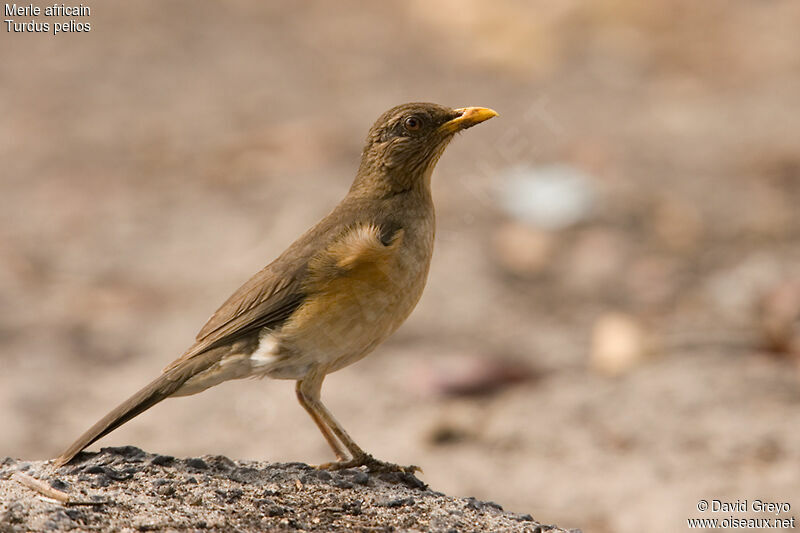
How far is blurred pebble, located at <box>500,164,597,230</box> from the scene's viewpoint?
10.5m

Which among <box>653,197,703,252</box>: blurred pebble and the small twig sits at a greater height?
<box>653,197,703,252</box>: blurred pebble

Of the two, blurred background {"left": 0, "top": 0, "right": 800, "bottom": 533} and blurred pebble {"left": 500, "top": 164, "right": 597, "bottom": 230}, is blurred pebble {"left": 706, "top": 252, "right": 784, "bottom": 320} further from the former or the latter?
blurred pebble {"left": 500, "top": 164, "right": 597, "bottom": 230}

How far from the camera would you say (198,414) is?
8195 mm

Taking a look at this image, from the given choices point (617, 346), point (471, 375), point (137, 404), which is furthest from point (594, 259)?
point (137, 404)

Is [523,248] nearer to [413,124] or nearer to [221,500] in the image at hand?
[413,124]

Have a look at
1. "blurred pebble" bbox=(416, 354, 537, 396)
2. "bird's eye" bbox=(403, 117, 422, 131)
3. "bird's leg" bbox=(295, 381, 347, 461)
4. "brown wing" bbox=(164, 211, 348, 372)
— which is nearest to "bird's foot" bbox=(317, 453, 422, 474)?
"bird's leg" bbox=(295, 381, 347, 461)

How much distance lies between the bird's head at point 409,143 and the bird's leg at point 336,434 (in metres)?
1.01

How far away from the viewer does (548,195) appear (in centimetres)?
1080

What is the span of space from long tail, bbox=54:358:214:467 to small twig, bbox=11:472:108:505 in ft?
0.70

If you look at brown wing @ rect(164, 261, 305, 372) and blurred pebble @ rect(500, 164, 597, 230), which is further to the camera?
blurred pebble @ rect(500, 164, 597, 230)

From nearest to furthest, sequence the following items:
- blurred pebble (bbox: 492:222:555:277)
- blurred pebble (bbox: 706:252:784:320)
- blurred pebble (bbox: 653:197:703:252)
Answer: blurred pebble (bbox: 706:252:784:320), blurred pebble (bbox: 492:222:555:277), blurred pebble (bbox: 653:197:703:252)

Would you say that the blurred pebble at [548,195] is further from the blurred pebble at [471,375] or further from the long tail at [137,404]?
the long tail at [137,404]

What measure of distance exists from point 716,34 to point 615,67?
1.63 m

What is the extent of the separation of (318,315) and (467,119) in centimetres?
119
